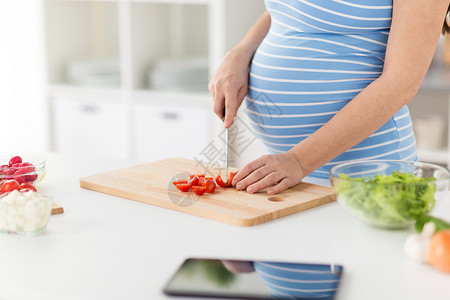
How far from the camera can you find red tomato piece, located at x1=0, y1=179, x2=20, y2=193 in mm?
1142

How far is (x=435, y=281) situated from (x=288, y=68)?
0.72 m

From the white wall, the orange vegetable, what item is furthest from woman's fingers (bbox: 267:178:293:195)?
the white wall

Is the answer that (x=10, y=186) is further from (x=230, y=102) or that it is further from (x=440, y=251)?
(x=440, y=251)

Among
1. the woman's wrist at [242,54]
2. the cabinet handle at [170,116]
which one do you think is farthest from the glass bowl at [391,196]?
the cabinet handle at [170,116]

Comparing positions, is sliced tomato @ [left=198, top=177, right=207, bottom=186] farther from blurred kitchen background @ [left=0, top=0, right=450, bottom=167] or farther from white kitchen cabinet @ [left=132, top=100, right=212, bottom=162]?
white kitchen cabinet @ [left=132, top=100, right=212, bottom=162]

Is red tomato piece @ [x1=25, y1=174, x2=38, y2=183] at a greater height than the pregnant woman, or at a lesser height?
lesser

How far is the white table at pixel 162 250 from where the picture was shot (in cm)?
80

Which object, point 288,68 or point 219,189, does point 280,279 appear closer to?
point 219,189

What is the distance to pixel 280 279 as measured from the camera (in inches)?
31.6

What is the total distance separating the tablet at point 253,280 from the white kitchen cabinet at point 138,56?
1912 millimetres

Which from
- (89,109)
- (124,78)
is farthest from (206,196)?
(89,109)

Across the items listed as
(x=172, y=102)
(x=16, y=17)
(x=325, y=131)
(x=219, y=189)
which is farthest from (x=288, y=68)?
(x=16, y=17)

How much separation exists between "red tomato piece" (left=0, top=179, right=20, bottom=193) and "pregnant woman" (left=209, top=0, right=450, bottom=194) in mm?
408

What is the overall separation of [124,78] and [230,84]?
65.6 inches
